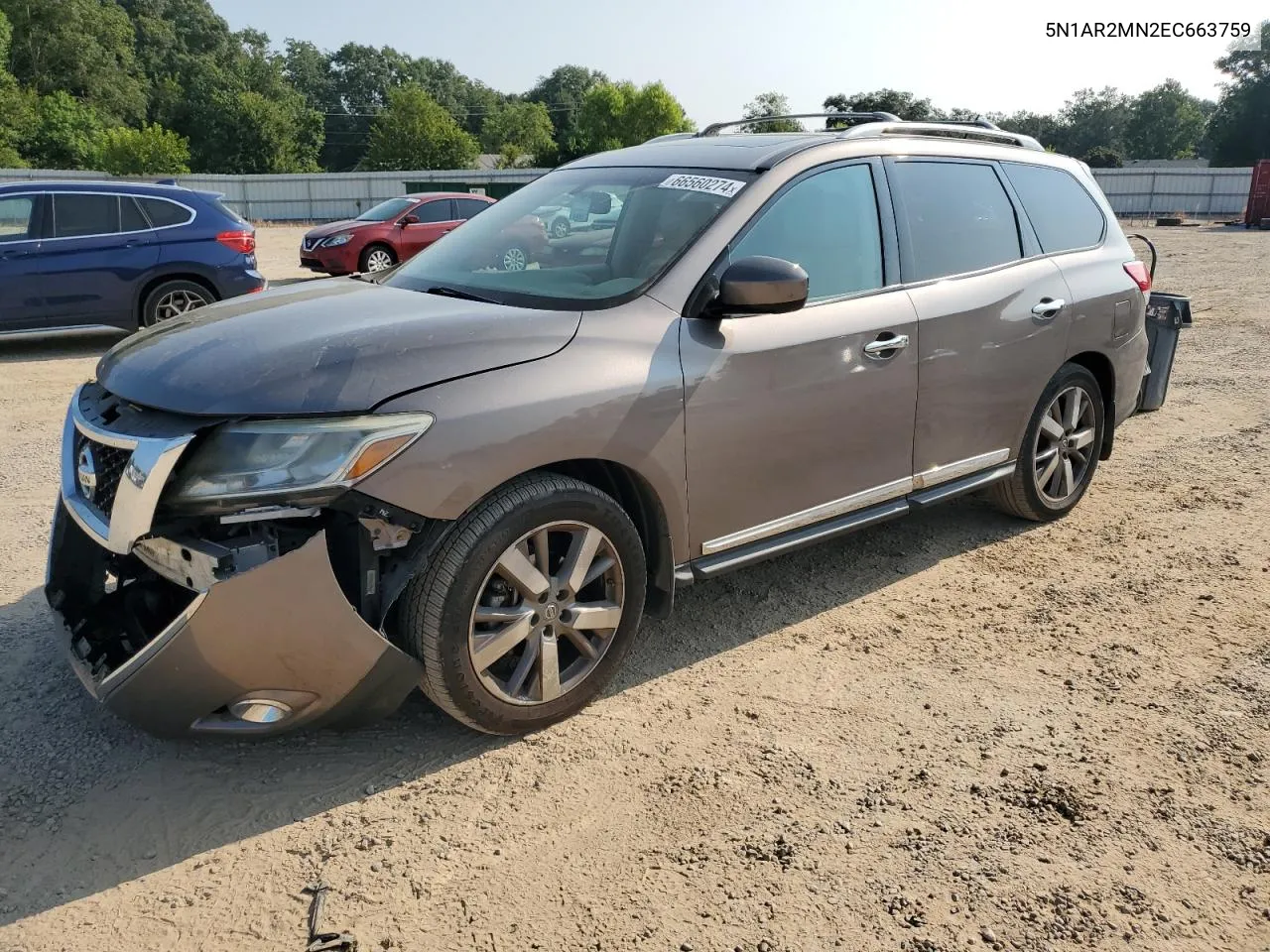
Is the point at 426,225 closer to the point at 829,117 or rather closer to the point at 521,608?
the point at 829,117

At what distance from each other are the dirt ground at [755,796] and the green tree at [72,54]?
8036 centimetres

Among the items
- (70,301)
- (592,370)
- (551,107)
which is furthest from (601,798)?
(551,107)

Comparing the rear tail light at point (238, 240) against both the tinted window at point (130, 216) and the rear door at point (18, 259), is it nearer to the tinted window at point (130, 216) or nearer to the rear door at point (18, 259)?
the tinted window at point (130, 216)

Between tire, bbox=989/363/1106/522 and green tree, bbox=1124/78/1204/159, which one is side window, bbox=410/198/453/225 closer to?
tire, bbox=989/363/1106/522

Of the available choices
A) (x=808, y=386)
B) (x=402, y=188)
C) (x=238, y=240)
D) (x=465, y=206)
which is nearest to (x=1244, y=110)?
(x=402, y=188)

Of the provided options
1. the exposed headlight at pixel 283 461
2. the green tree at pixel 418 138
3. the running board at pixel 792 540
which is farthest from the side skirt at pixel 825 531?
the green tree at pixel 418 138

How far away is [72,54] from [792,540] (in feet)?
276

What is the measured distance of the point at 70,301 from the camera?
941 cm

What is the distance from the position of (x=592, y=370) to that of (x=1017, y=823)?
1.75 metres

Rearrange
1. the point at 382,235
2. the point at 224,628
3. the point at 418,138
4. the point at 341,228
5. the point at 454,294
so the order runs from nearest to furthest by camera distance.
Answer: the point at 224,628 < the point at 454,294 < the point at 382,235 < the point at 341,228 < the point at 418,138

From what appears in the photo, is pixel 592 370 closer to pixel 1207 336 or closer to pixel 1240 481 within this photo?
pixel 1240 481

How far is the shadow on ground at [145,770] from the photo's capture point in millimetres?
2572

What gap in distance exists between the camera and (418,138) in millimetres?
75875

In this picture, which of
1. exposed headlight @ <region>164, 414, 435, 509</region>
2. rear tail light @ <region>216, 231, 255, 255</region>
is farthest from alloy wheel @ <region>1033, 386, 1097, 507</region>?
rear tail light @ <region>216, 231, 255, 255</region>
